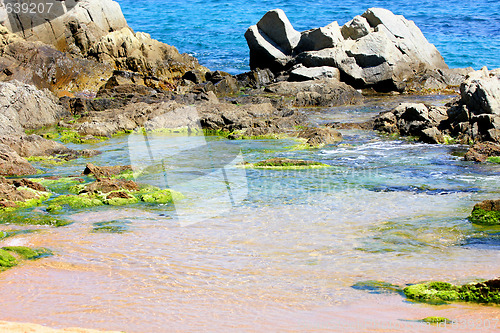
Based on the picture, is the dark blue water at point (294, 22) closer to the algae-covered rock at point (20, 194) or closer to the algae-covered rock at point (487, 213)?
the algae-covered rock at point (20, 194)

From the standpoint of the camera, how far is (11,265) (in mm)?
4344

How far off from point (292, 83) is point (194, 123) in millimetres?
7055

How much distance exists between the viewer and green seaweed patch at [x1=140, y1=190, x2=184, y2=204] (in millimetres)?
7114

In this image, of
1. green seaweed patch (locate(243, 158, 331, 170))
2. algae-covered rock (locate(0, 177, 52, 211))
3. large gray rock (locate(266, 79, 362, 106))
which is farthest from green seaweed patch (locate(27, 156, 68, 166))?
large gray rock (locate(266, 79, 362, 106))

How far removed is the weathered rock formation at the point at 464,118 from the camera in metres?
11.2

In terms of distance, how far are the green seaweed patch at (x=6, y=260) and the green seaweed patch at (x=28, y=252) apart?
0.13m

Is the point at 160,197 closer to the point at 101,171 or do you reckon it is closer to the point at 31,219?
the point at 31,219

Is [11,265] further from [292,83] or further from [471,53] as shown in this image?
[471,53]

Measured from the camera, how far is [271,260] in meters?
4.72

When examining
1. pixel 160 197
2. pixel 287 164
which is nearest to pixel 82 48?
pixel 287 164

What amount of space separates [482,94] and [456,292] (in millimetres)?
8951

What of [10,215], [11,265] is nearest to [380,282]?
[11,265]

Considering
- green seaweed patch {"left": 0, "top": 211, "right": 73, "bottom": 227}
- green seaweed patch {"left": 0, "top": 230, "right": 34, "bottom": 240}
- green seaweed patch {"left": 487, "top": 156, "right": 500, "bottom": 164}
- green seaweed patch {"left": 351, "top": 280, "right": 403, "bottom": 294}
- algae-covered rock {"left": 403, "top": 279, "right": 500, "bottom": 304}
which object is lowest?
green seaweed patch {"left": 487, "top": 156, "right": 500, "bottom": 164}

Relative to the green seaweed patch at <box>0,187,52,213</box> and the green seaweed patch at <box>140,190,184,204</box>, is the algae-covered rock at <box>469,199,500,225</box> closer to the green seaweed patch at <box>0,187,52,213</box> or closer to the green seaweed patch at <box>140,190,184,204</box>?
the green seaweed patch at <box>140,190,184,204</box>
